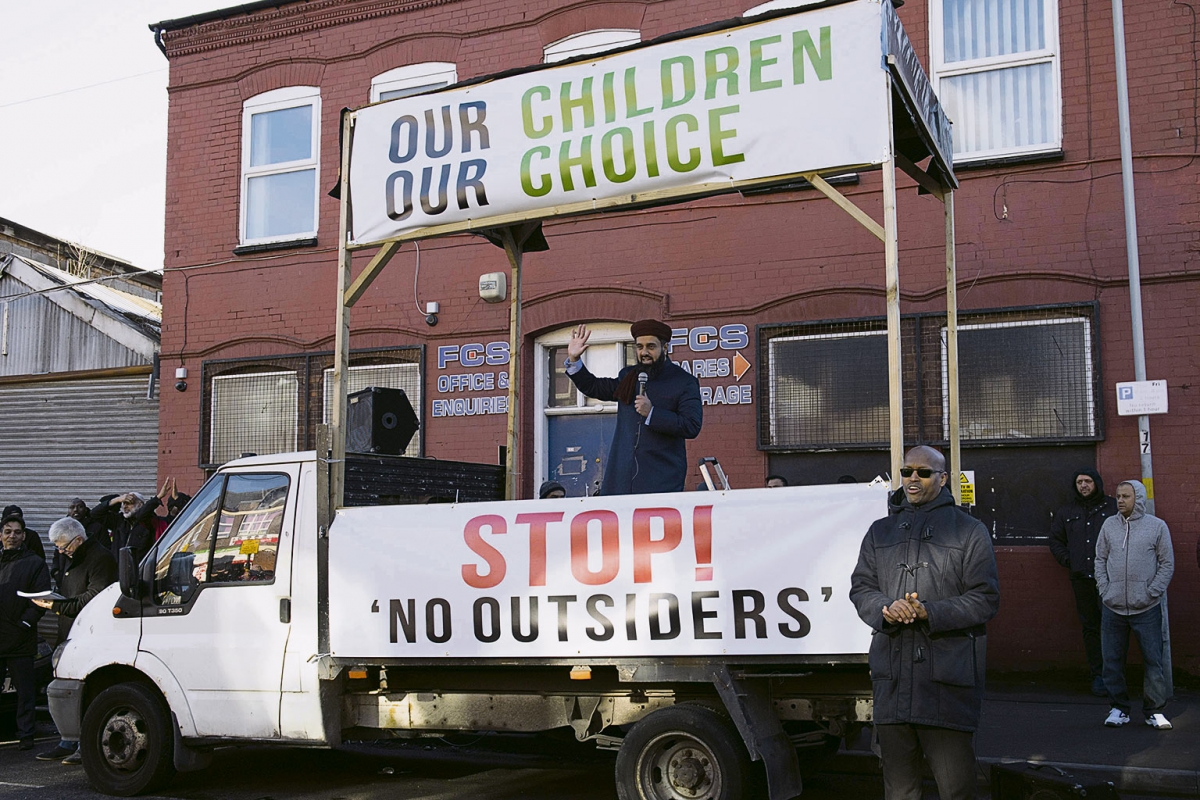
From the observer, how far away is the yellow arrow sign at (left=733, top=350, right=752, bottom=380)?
11.6m

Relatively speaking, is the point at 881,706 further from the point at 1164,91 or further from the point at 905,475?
the point at 1164,91

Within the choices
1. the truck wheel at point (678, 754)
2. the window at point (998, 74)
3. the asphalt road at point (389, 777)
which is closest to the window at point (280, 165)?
the asphalt road at point (389, 777)

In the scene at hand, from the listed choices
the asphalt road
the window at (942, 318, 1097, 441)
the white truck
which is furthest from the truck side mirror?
the window at (942, 318, 1097, 441)

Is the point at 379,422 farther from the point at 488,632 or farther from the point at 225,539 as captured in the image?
the point at 488,632

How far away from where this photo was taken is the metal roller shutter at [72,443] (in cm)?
1572

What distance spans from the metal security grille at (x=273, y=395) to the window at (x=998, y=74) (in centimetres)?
617

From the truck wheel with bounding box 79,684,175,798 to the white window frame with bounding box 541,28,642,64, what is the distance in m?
8.01

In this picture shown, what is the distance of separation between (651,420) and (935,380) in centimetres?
487

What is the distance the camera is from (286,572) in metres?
6.81

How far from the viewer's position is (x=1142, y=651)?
8.73 meters

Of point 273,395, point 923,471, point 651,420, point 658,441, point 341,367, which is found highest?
point 273,395

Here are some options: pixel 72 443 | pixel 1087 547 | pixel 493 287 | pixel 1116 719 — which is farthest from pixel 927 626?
pixel 72 443

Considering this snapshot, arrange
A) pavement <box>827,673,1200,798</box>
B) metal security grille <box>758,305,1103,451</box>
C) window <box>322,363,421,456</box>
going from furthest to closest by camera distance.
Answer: window <box>322,363,421,456</box> < metal security grille <box>758,305,1103,451</box> < pavement <box>827,673,1200,798</box>

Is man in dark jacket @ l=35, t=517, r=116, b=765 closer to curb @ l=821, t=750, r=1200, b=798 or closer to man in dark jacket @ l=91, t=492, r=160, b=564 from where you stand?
man in dark jacket @ l=91, t=492, r=160, b=564
